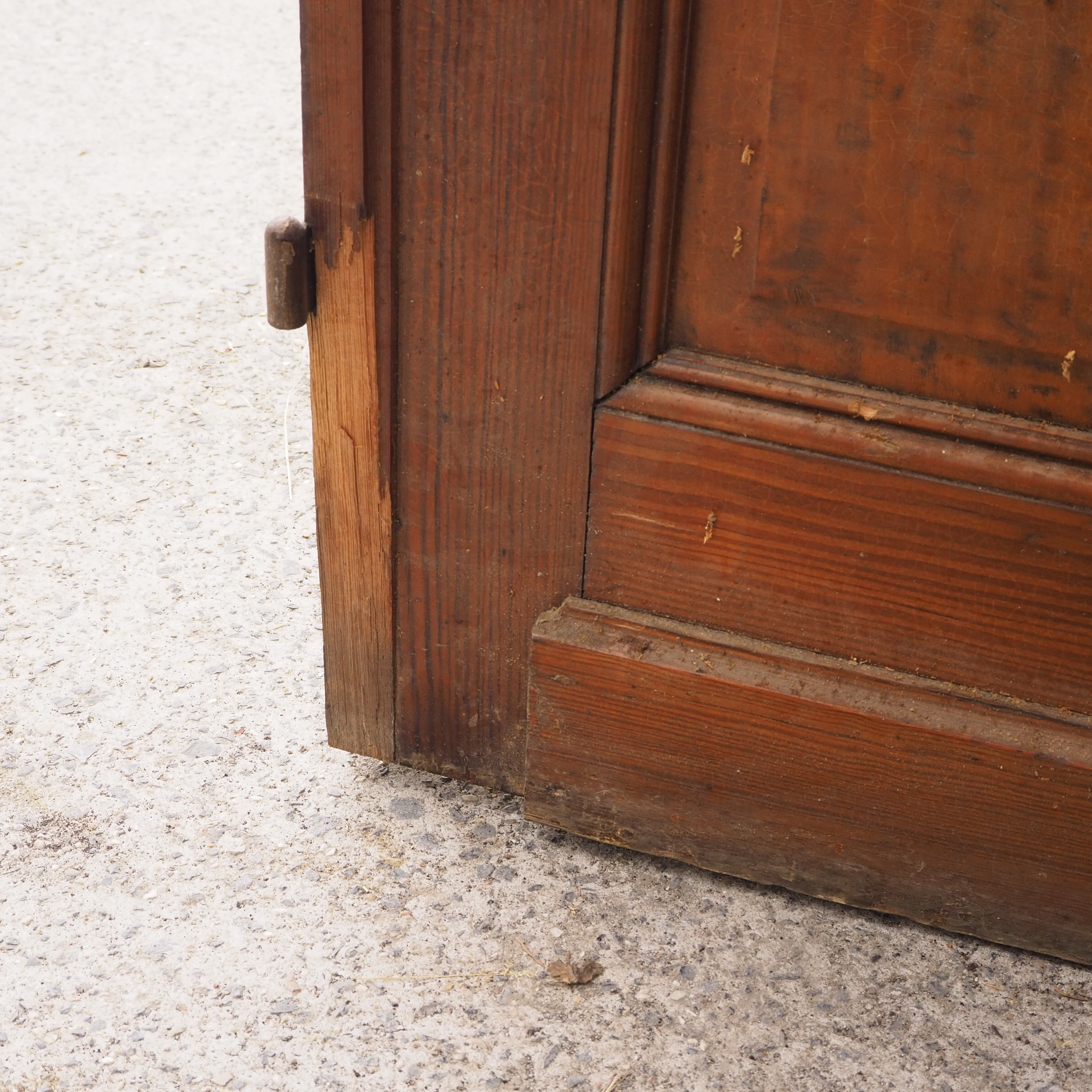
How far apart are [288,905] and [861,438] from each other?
67 cm

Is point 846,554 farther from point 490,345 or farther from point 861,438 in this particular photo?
point 490,345

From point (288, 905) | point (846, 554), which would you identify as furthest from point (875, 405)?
point (288, 905)

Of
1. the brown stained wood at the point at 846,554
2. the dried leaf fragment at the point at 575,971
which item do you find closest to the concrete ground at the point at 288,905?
the dried leaf fragment at the point at 575,971

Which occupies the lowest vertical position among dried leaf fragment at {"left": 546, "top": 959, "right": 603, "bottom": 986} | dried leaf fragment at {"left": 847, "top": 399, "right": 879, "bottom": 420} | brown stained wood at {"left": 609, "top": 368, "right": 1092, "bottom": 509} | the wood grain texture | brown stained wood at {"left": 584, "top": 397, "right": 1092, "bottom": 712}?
dried leaf fragment at {"left": 546, "top": 959, "right": 603, "bottom": 986}

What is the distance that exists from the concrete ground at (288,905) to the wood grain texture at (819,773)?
5 cm

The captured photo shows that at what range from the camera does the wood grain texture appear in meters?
1.19

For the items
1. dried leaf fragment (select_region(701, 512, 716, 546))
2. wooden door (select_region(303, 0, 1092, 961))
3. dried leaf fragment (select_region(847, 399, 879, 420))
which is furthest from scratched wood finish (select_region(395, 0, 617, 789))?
dried leaf fragment (select_region(847, 399, 879, 420))

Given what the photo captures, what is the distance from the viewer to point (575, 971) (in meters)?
1.25

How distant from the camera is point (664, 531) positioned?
48.9 inches

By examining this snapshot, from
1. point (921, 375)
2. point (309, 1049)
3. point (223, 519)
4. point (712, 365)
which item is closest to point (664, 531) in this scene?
point (712, 365)

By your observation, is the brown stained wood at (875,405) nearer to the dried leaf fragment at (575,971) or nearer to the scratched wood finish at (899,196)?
the scratched wood finish at (899,196)

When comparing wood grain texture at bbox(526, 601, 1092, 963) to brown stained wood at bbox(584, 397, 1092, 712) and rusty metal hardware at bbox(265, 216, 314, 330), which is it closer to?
brown stained wood at bbox(584, 397, 1092, 712)

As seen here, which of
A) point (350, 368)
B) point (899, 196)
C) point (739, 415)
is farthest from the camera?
point (350, 368)

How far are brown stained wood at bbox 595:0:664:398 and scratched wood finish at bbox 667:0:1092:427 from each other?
3 cm
